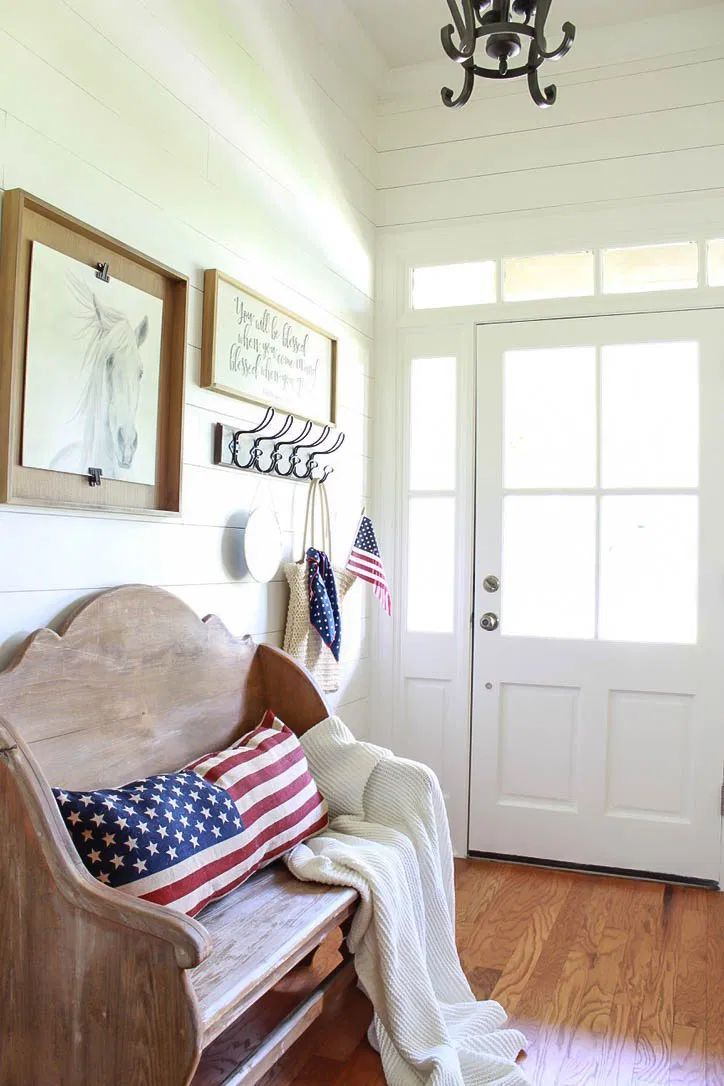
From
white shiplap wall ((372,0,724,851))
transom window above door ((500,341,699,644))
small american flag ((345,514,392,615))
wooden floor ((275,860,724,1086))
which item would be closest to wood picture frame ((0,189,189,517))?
small american flag ((345,514,392,615))

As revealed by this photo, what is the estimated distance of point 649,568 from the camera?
314 centimetres

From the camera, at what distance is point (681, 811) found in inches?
122

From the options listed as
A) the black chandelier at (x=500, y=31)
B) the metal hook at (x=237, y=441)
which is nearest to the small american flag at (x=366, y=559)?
the metal hook at (x=237, y=441)

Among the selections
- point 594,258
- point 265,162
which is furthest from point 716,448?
point 265,162

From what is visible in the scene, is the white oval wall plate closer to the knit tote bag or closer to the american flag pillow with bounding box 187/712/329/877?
the knit tote bag

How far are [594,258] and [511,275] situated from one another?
0.29 m

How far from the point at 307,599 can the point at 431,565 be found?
0.83 meters

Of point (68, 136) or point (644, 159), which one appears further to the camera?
point (644, 159)

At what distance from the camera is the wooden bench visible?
50.9 inches

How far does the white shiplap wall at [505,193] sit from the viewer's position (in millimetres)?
3115

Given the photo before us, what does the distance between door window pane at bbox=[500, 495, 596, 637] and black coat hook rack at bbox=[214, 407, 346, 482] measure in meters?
0.72

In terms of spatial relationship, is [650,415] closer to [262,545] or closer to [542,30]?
[262,545]

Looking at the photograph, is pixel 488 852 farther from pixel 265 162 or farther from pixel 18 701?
pixel 265 162

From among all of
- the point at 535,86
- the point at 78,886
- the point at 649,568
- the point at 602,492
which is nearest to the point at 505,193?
the point at 602,492
